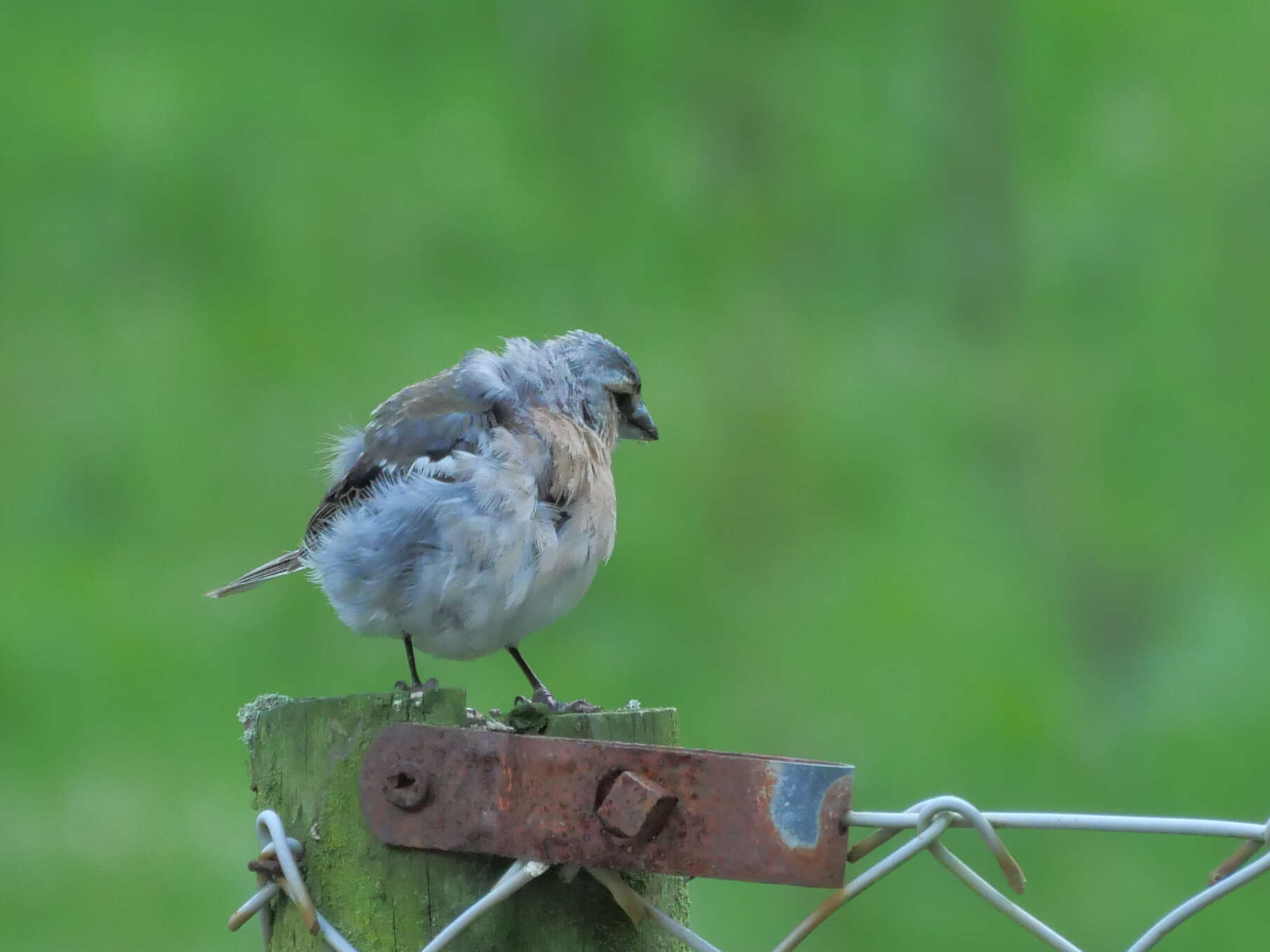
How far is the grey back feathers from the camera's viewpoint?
9.33 feet

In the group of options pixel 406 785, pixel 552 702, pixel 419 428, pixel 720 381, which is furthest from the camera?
pixel 720 381

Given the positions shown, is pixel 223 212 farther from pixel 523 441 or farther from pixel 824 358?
pixel 523 441

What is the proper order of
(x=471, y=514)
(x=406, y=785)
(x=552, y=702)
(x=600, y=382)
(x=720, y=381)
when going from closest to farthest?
(x=406, y=785) → (x=552, y=702) → (x=471, y=514) → (x=600, y=382) → (x=720, y=381)

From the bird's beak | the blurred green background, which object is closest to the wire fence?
the bird's beak

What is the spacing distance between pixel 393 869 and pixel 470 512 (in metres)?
1.22

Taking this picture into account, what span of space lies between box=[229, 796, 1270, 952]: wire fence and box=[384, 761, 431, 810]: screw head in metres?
0.13

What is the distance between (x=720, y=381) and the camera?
22.9 ft

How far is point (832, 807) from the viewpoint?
1465 mm

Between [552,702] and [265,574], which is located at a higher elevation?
[265,574]

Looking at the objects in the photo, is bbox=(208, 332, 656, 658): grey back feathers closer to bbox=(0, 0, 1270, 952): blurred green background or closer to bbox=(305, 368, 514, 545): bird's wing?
bbox=(305, 368, 514, 545): bird's wing

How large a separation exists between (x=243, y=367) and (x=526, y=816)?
5.38 m

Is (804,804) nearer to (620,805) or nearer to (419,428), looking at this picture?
(620,805)

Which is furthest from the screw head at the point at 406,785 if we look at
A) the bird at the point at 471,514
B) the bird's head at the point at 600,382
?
the bird's head at the point at 600,382

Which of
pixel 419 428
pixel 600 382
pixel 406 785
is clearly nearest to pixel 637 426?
pixel 600 382
